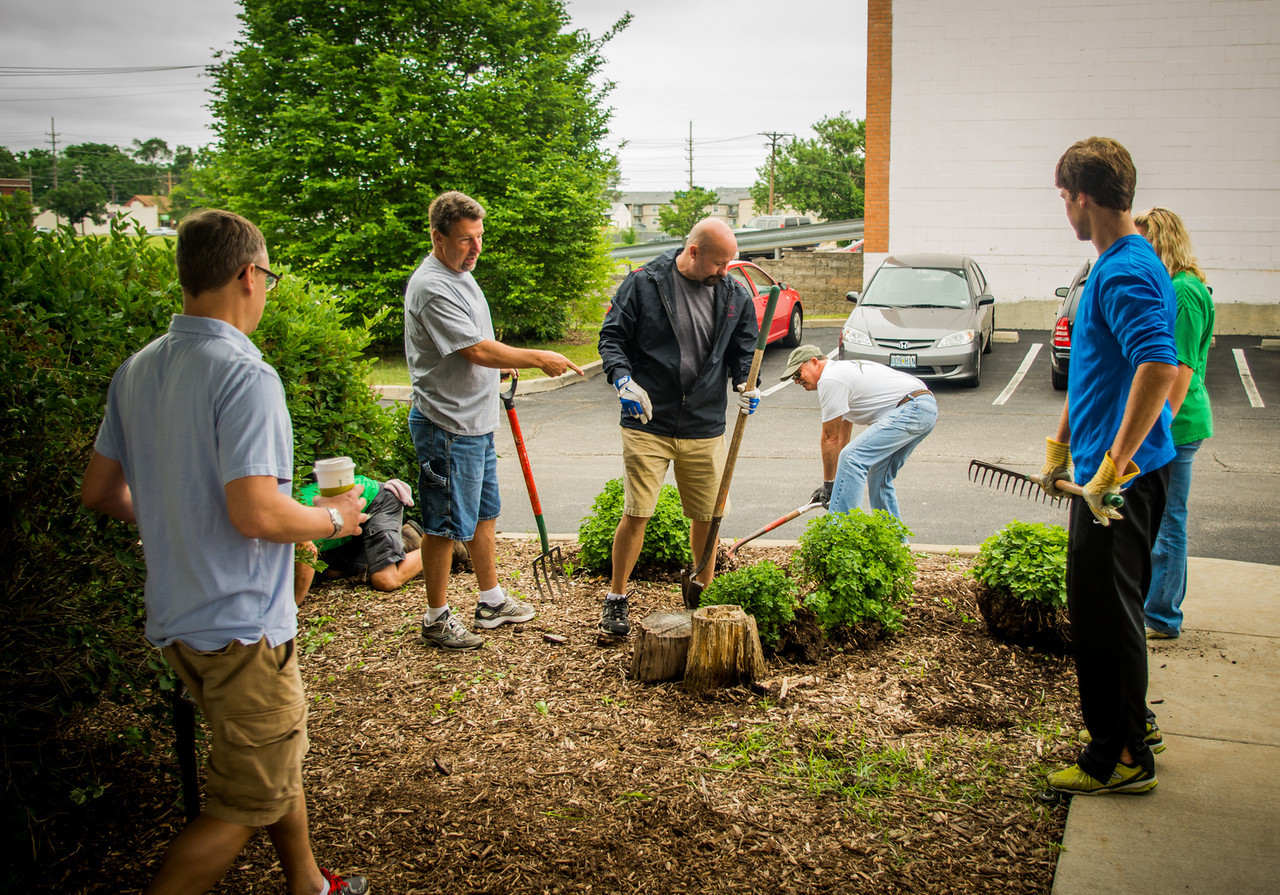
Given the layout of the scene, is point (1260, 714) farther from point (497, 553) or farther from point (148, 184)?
point (148, 184)

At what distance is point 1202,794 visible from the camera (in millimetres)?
2900

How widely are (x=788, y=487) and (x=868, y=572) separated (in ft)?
12.6

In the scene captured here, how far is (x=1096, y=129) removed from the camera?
56.5 ft

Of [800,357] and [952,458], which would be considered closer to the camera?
[800,357]

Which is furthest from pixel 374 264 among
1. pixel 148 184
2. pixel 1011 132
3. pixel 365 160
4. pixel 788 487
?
pixel 148 184

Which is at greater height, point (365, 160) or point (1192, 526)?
point (365, 160)

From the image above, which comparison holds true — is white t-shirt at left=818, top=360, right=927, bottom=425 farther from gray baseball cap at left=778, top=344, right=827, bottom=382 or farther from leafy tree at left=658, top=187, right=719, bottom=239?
leafy tree at left=658, top=187, right=719, bottom=239

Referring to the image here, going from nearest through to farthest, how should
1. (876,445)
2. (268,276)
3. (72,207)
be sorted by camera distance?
(268,276), (876,445), (72,207)

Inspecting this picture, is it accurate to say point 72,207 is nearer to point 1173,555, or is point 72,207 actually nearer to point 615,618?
point 615,618

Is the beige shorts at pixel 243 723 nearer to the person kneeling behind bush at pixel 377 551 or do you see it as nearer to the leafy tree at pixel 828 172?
the person kneeling behind bush at pixel 377 551

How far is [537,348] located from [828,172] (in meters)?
44.2

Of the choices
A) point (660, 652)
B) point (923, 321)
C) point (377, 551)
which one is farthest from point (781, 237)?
point (660, 652)

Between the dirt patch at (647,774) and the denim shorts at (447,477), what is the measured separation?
0.62m

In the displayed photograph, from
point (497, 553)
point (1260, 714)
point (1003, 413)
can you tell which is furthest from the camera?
point (1003, 413)
